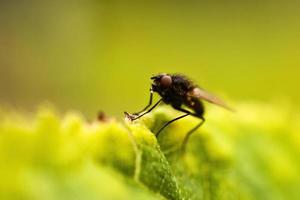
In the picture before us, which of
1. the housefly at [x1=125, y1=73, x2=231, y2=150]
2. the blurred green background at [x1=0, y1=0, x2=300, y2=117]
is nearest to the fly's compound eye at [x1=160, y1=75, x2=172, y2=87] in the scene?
the housefly at [x1=125, y1=73, x2=231, y2=150]

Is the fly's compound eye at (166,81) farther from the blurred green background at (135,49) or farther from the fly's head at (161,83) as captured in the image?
the blurred green background at (135,49)

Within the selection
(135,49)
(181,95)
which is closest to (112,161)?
(181,95)

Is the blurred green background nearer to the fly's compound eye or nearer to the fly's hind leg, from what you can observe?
the fly's hind leg

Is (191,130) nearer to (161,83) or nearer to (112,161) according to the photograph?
(161,83)

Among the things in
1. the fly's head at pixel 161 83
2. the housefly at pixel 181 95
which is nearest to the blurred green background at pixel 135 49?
the housefly at pixel 181 95

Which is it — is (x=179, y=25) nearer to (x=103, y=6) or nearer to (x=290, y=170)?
(x=103, y=6)

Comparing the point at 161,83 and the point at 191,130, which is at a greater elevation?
the point at 161,83
